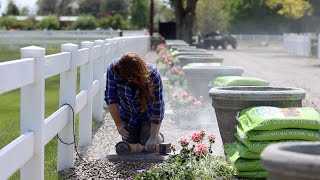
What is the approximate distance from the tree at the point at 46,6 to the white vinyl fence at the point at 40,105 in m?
162

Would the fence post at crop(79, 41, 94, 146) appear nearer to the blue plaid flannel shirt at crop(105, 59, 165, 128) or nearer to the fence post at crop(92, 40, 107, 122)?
the blue plaid flannel shirt at crop(105, 59, 165, 128)

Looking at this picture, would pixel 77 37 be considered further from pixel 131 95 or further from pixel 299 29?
pixel 299 29

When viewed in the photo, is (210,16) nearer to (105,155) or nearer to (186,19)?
(186,19)

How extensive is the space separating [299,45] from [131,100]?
38126 mm

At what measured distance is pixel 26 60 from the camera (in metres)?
4.79

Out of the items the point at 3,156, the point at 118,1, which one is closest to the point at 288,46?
the point at 3,156

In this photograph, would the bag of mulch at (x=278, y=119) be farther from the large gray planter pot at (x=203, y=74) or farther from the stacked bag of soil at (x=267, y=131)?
the large gray planter pot at (x=203, y=74)

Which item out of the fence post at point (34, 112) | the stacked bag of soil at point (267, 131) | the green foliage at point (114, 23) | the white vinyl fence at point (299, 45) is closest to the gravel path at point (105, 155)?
the stacked bag of soil at point (267, 131)

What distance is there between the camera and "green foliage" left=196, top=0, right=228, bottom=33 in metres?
85.0

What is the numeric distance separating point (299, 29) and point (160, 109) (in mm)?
81402

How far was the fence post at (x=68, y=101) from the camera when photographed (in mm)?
6852

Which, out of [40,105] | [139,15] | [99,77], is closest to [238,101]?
[40,105]

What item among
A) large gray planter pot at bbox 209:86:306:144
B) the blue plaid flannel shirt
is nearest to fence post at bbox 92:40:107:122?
the blue plaid flannel shirt

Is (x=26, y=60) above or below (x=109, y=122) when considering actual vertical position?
above
